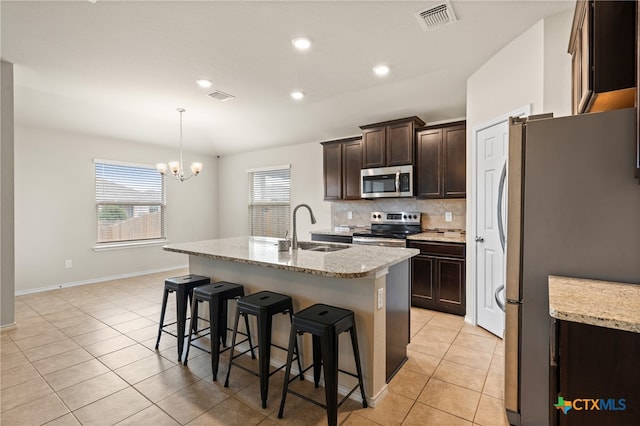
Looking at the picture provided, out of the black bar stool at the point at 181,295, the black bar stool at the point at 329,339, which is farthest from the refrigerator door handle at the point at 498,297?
the black bar stool at the point at 181,295

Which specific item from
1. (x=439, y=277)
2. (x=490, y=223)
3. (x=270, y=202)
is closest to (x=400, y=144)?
(x=490, y=223)

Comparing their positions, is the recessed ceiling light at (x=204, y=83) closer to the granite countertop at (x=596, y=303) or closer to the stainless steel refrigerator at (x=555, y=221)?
the stainless steel refrigerator at (x=555, y=221)

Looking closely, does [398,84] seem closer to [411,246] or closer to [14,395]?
[411,246]

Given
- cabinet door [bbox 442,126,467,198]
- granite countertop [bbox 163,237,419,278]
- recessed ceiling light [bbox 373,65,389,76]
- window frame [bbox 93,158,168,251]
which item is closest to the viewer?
granite countertop [bbox 163,237,419,278]

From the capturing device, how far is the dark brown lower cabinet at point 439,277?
355 centimetres

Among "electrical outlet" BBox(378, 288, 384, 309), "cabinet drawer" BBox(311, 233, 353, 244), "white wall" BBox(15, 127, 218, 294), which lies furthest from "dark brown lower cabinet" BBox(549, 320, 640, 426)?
"white wall" BBox(15, 127, 218, 294)

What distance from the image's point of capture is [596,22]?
1554 mm

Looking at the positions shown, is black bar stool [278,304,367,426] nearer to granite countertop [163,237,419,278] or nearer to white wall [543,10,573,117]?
granite countertop [163,237,419,278]

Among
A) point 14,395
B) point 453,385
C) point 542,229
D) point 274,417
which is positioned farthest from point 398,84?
point 14,395

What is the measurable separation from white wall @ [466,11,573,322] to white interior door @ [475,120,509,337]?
0.09m

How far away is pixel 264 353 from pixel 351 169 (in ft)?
11.4

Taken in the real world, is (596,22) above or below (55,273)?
above

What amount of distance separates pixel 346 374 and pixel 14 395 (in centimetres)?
236

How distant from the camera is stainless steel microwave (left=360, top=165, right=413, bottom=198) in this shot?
165 inches
